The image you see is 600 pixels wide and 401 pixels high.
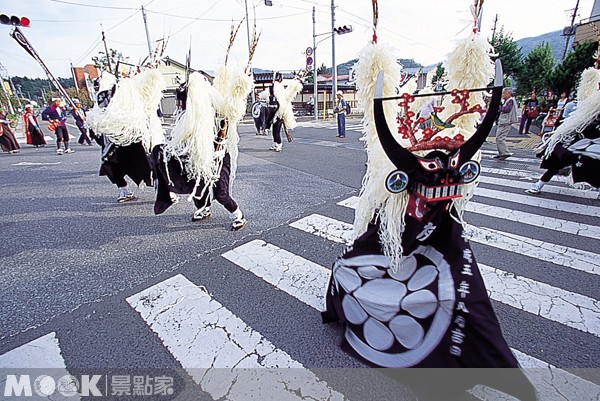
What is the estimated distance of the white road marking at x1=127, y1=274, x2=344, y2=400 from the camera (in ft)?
5.68

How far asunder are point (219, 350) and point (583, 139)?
5272 millimetres

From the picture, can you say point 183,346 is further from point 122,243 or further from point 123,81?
point 123,81

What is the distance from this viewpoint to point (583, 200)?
4641mm

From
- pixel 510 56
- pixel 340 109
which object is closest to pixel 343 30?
pixel 340 109

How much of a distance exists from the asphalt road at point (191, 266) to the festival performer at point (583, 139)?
61 centimetres

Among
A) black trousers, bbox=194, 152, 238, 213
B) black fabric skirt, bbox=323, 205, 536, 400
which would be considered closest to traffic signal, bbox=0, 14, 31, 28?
black trousers, bbox=194, 152, 238, 213

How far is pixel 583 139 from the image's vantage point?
4.09 m

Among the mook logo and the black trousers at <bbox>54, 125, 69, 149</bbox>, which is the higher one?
the black trousers at <bbox>54, 125, 69, 149</bbox>

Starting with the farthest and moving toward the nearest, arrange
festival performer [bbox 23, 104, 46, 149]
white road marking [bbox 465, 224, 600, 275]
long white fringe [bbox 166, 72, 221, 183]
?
1. festival performer [bbox 23, 104, 46, 149]
2. long white fringe [bbox 166, 72, 221, 183]
3. white road marking [bbox 465, 224, 600, 275]

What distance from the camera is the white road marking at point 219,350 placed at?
68.2 inches

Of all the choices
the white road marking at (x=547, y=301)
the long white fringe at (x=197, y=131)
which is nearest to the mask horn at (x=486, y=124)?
the white road marking at (x=547, y=301)

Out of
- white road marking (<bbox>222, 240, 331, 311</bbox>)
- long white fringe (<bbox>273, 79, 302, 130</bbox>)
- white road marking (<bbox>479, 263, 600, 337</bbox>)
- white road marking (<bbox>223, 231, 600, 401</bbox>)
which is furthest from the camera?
long white fringe (<bbox>273, 79, 302, 130</bbox>)

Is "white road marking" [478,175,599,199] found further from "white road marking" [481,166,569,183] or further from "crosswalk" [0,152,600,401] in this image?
"crosswalk" [0,152,600,401]

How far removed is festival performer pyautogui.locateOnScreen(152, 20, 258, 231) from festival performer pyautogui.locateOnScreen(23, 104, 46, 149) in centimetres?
1081
